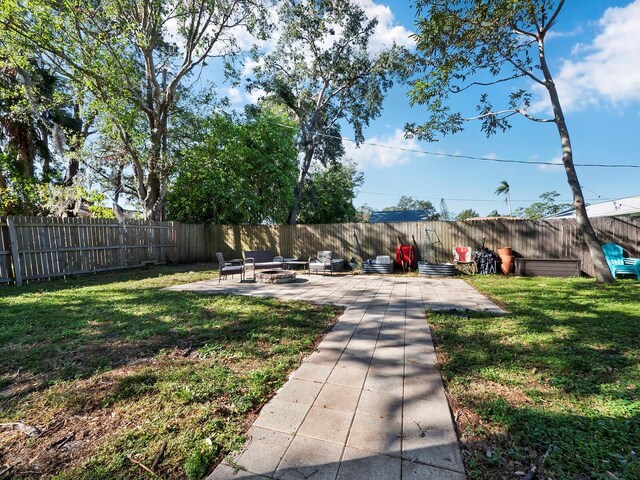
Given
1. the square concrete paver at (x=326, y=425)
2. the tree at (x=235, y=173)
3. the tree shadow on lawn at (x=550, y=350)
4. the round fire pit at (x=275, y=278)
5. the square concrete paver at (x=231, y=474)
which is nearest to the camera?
the square concrete paver at (x=231, y=474)

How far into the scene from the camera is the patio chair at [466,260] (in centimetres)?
918

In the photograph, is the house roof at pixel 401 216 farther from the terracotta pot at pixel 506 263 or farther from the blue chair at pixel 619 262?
the blue chair at pixel 619 262

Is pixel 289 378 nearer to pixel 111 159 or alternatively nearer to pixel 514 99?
pixel 514 99

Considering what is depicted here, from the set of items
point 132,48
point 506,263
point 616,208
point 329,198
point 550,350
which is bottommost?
point 550,350

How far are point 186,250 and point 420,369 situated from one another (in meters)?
12.3

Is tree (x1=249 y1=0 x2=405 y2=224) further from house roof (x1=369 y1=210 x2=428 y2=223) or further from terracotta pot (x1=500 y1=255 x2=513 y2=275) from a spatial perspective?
terracotta pot (x1=500 y1=255 x2=513 y2=275)

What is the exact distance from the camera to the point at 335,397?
221 cm

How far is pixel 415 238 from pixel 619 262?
5362mm

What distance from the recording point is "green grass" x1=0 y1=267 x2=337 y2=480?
5.39ft

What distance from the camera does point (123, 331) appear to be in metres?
3.70

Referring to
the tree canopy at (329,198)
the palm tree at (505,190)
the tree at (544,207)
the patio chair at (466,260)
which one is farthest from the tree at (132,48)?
the palm tree at (505,190)

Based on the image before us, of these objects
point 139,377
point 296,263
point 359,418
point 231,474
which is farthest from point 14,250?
point 359,418

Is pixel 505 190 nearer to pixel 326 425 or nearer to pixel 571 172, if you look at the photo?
pixel 571 172

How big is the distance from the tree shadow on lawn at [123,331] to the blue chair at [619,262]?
8476 mm
